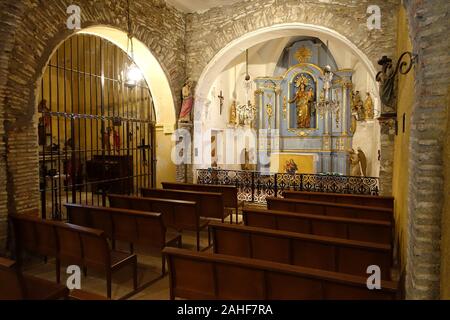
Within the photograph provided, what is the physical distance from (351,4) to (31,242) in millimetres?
7601

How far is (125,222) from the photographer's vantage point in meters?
4.30

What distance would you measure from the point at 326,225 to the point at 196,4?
6973 mm

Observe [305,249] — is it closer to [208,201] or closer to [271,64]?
Answer: [208,201]

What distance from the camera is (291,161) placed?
531 inches

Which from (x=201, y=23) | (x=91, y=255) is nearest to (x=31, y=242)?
(x=91, y=255)

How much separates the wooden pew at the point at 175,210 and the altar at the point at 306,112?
887cm

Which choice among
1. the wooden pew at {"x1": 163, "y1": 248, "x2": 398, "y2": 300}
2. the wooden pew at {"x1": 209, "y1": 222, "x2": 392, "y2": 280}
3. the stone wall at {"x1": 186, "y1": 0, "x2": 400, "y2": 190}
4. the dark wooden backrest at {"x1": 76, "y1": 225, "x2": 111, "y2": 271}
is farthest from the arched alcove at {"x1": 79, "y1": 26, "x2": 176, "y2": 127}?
the wooden pew at {"x1": 163, "y1": 248, "x2": 398, "y2": 300}

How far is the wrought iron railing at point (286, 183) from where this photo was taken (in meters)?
7.74

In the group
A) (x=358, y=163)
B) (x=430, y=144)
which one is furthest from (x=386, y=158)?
(x=358, y=163)

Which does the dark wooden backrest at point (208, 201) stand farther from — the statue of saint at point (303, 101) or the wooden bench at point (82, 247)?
the statue of saint at point (303, 101)

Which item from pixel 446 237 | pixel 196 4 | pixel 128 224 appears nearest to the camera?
pixel 446 237

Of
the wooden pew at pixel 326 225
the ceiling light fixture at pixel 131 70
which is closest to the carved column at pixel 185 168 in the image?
the ceiling light fixture at pixel 131 70

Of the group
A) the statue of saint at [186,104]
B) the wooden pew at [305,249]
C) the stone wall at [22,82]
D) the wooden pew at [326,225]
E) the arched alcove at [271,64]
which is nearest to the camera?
the wooden pew at [305,249]

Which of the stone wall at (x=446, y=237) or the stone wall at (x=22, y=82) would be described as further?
the stone wall at (x=22, y=82)
